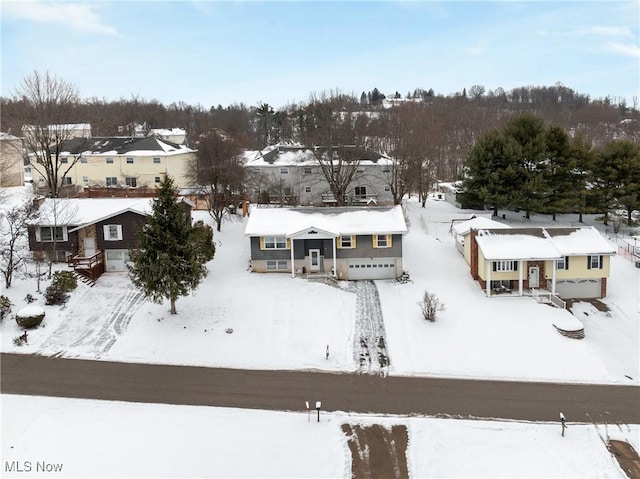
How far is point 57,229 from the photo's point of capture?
1332 inches

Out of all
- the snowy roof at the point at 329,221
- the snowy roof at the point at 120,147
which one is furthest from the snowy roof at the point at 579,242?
the snowy roof at the point at 120,147

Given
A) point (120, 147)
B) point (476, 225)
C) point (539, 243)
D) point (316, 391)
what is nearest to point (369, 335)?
point (316, 391)

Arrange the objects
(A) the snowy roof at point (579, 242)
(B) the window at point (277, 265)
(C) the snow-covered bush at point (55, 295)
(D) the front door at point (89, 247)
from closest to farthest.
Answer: (C) the snow-covered bush at point (55, 295) → (A) the snowy roof at point (579, 242) → (D) the front door at point (89, 247) → (B) the window at point (277, 265)

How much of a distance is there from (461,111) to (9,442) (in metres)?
88.4

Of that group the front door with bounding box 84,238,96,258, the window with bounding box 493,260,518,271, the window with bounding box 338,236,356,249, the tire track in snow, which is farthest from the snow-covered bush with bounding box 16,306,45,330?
the window with bounding box 493,260,518,271

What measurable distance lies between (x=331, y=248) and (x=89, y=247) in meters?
15.3

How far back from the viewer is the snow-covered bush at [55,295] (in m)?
28.8

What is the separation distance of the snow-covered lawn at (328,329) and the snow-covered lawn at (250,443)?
4225mm

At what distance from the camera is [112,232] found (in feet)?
111

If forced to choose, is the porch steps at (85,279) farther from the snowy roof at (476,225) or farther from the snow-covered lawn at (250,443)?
the snowy roof at (476,225)

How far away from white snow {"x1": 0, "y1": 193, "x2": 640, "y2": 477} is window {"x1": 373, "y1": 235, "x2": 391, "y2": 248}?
2390mm

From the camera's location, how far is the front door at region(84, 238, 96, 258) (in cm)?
3412

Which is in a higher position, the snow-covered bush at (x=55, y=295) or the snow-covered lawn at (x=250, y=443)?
the snow-covered bush at (x=55, y=295)

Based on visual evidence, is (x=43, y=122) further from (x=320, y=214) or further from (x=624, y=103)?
(x=624, y=103)
